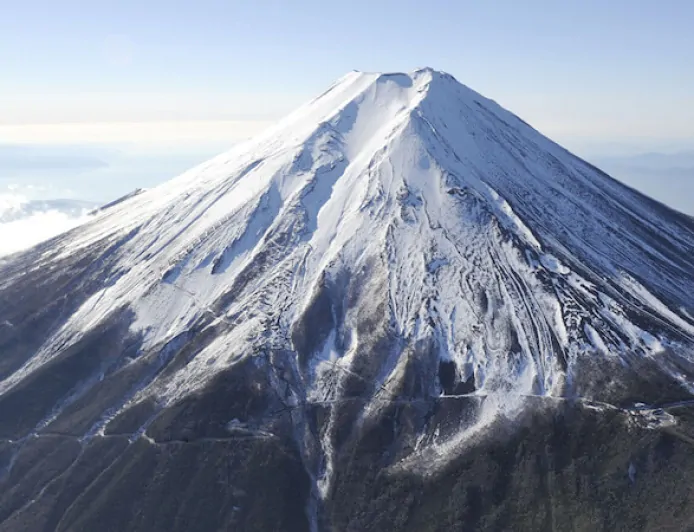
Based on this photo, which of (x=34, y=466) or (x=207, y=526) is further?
(x=34, y=466)

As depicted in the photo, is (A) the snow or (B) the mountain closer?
(B) the mountain

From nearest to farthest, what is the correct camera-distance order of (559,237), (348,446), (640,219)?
(348,446) → (559,237) → (640,219)

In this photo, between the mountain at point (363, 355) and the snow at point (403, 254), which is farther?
the snow at point (403, 254)

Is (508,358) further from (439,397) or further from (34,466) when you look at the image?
(34,466)

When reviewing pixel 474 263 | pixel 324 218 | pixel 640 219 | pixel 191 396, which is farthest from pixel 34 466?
pixel 640 219
